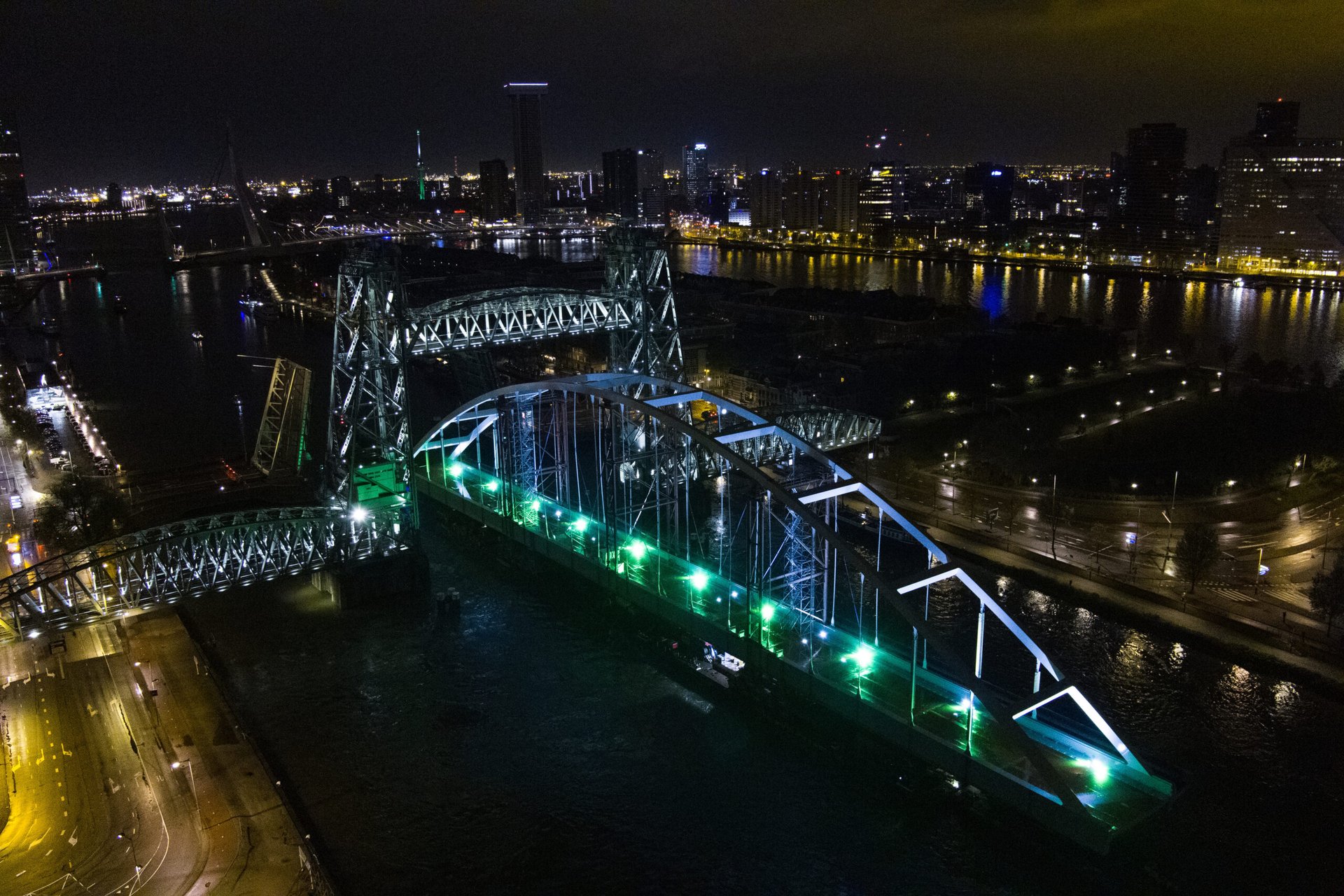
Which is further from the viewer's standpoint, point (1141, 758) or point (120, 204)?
point (120, 204)

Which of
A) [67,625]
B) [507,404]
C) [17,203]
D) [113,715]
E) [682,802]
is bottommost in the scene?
[682,802]

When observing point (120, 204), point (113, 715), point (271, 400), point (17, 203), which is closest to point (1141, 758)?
point (113, 715)

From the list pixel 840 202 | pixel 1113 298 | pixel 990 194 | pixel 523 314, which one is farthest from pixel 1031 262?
pixel 523 314

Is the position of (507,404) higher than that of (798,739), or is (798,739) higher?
(507,404)

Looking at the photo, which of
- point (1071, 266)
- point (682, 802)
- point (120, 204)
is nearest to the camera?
point (682, 802)

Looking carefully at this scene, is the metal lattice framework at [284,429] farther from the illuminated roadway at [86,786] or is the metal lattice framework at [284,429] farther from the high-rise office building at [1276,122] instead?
the high-rise office building at [1276,122]

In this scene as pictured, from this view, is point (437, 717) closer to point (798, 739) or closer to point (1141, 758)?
point (798, 739)

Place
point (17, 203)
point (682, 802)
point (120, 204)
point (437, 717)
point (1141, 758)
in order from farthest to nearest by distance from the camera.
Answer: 1. point (120, 204)
2. point (17, 203)
3. point (437, 717)
4. point (682, 802)
5. point (1141, 758)
